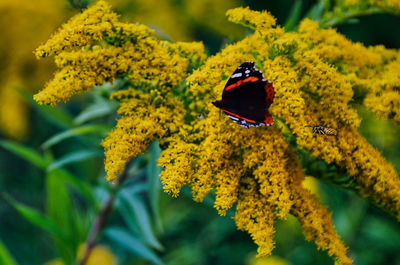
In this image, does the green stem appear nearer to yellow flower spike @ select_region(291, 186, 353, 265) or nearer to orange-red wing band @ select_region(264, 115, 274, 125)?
orange-red wing band @ select_region(264, 115, 274, 125)

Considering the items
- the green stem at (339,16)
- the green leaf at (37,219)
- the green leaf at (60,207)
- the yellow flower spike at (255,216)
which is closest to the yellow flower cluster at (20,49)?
the green leaf at (60,207)

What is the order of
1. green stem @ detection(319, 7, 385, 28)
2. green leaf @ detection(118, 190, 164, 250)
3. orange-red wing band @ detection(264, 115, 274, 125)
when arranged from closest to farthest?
orange-red wing band @ detection(264, 115, 274, 125) → green stem @ detection(319, 7, 385, 28) → green leaf @ detection(118, 190, 164, 250)

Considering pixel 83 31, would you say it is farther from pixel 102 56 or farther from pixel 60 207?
pixel 60 207

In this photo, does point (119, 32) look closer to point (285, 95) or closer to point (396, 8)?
point (285, 95)

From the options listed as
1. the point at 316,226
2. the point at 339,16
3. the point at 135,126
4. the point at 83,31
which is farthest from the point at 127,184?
the point at 339,16

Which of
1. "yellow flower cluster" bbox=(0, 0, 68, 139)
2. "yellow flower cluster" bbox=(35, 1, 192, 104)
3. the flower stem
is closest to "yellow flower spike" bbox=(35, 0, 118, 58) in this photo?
"yellow flower cluster" bbox=(35, 1, 192, 104)

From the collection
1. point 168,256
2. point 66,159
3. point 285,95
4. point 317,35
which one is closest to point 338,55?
point 317,35
